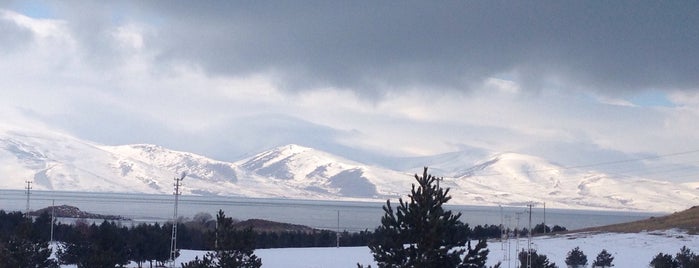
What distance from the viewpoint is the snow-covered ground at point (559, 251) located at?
4706 cm

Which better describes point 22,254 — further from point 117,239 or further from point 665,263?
point 665,263

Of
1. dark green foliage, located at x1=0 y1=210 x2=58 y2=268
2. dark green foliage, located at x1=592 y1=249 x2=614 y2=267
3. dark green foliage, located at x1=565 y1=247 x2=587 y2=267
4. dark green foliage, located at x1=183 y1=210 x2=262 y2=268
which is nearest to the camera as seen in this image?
dark green foliage, located at x1=183 y1=210 x2=262 y2=268

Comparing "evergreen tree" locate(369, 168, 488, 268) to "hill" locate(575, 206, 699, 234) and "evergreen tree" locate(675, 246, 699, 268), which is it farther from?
"hill" locate(575, 206, 699, 234)

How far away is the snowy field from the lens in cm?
4703

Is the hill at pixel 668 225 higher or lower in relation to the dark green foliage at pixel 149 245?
higher

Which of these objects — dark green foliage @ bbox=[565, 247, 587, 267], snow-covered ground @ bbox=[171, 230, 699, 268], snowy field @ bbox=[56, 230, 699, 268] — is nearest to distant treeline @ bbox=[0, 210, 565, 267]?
snowy field @ bbox=[56, 230, 699, 268]

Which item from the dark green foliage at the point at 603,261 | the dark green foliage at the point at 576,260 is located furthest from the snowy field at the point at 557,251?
the dark green foliage at the point at 603,261

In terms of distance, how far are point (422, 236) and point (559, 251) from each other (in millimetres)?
34199

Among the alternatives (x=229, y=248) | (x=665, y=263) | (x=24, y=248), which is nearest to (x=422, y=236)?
(x=229, y=248)

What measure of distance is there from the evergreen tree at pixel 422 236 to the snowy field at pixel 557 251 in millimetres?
20361

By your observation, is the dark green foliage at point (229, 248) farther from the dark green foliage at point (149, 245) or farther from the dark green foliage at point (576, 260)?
the dark green foliage at point (576, 260)

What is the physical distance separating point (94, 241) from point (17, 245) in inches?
130

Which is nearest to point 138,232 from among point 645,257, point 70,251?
point 70,251

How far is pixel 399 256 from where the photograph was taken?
70.2 feet
